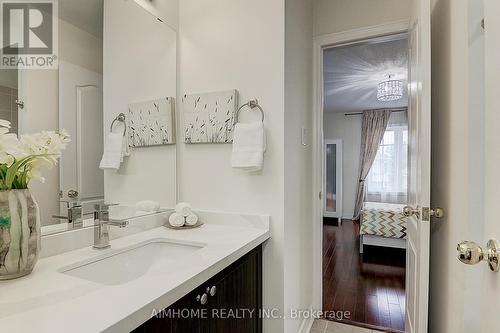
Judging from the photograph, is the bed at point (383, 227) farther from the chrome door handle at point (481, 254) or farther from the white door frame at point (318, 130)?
the chrome door handle at point (481, 254)

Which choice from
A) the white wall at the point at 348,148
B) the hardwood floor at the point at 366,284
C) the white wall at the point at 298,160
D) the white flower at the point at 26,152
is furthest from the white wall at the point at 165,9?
the white wall at the point at 348,148

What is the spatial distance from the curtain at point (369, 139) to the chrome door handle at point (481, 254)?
5.83 m

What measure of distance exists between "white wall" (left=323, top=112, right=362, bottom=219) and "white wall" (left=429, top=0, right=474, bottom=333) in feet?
16.3

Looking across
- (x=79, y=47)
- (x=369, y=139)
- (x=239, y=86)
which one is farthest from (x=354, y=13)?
(x=369, y=139)

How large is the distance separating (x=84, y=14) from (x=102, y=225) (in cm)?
97

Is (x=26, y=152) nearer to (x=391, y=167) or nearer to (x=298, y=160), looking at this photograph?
(x=298, y=160)

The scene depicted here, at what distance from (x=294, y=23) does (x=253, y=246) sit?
4.33 ft

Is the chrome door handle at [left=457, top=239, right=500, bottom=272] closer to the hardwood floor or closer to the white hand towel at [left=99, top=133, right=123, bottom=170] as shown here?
the white hand towel at [left=99, top=133, right=123, bottom=170]

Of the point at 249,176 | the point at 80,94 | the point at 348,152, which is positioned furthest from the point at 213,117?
the point at 348,152

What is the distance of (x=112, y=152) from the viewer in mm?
1415

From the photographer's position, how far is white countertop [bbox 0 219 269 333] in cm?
61

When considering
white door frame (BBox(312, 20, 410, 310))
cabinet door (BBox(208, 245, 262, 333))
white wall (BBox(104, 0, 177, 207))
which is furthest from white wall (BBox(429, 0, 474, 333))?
white wall (BBox(104, 0, 177, 207))

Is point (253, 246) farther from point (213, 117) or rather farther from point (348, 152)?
point (348, 152)

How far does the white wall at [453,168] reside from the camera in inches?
36.2
